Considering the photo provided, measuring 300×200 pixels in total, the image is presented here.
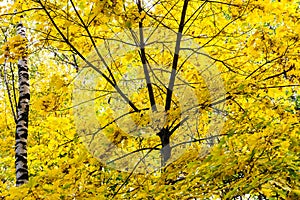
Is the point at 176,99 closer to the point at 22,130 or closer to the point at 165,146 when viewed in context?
the point at 165,146

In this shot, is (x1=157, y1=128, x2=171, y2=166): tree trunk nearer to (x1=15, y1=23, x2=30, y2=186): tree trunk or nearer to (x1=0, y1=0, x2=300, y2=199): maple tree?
(x1=0, y1=0, x2=300, y2=199): maple tree

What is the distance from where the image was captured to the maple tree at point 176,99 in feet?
7.09

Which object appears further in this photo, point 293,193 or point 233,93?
point 233,93

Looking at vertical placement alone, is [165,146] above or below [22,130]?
below

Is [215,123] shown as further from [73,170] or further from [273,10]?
[73,170]

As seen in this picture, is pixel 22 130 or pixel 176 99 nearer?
pixel 176 99

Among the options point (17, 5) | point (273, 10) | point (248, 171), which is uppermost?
point (17, 5)

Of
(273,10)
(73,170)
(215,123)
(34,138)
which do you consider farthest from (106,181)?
(34,138)

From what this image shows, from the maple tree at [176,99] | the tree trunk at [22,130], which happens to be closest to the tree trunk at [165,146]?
the maple tree at [176,99]

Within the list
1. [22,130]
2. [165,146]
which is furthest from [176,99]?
[22,130]

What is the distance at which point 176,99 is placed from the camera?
12.6 feet

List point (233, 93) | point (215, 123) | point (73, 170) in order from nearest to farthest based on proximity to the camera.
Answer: point (73, 170) < point (233, 93) < point (215, 123)

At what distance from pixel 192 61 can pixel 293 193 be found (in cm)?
A: 236

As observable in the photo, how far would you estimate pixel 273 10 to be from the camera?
3.03m
